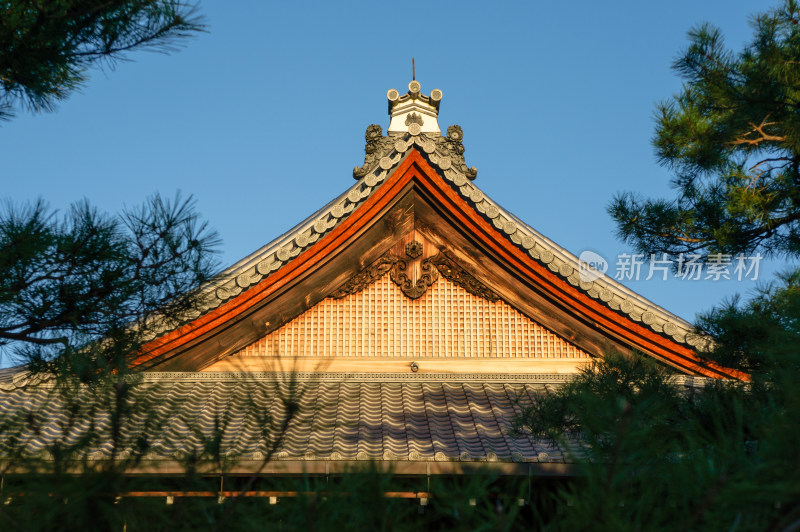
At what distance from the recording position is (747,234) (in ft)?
18.6

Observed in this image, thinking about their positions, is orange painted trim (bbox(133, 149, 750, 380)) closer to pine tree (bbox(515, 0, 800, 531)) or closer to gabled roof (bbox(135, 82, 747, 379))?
gabled roof (bbox(135, 82, 747, 379))

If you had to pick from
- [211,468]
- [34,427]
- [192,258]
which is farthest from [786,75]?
[34,427]

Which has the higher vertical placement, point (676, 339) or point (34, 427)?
point (676, 339)

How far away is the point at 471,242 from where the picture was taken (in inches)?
261

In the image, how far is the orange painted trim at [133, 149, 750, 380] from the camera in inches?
242

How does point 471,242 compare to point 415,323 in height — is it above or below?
above

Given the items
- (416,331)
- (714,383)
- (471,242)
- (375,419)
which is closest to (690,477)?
(714,383)

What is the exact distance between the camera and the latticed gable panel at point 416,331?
254 inches

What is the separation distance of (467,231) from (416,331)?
1.02 meters

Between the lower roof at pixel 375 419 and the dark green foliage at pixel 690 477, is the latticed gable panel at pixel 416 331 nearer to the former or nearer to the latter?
the lower roof at pixel 375 419

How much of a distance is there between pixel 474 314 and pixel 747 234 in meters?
2.33

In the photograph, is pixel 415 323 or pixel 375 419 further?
pixel 415 323

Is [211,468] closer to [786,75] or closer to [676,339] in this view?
[786,75]

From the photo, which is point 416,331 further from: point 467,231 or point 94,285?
point 94,285
